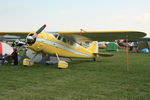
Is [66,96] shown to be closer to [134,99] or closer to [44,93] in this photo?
[44,93]

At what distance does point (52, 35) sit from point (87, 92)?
6503 millimetres

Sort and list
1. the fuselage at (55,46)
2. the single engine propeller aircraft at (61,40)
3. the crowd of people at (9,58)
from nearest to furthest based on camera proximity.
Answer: the single engine propeller aircraft at (61,40), the fuselage at (55,46), the crowd of people at (9,58)

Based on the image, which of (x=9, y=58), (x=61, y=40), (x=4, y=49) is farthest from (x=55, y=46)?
(x=4, y=49)

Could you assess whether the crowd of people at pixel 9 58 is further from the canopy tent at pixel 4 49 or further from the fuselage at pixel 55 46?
the fuselage at pixel 55 46

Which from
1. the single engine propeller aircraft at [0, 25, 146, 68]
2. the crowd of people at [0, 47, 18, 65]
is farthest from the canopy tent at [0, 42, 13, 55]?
the single engine propeller aircraft at [0, 25, 146, 68]

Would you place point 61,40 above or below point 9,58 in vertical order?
above

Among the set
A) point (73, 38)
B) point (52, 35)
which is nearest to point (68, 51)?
point (73, 38)

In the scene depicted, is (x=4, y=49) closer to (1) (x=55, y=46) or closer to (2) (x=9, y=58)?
(2) (x=9, y=58)

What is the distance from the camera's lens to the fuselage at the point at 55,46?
1019 cm

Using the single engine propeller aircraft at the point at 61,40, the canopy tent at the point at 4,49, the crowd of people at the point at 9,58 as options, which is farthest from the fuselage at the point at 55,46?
the canopy tent at the point at 4,49

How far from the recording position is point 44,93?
4.87 m

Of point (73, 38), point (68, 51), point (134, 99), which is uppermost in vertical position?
point (73, 38)

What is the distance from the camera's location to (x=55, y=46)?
36.7ft

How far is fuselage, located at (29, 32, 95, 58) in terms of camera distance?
10.2 meters
